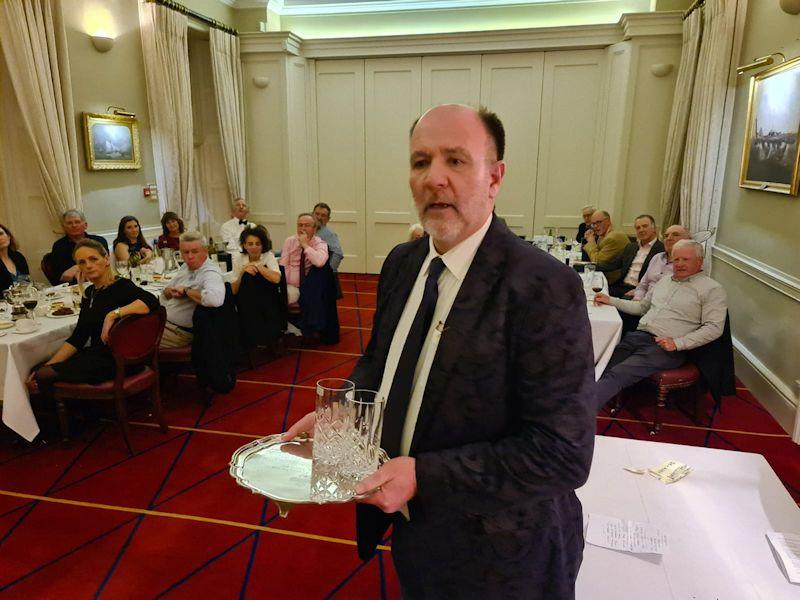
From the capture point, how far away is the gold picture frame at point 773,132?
388cm

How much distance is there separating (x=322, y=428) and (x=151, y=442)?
2850 millimetres

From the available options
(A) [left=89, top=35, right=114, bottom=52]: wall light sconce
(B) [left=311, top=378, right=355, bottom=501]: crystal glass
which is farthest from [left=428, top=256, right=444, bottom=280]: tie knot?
(A) [left=89, top=35, right=114, bottom=52]: wall light sconce

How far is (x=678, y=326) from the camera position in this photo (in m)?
3.70

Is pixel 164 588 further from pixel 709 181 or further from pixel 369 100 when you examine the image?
pixel 369 100

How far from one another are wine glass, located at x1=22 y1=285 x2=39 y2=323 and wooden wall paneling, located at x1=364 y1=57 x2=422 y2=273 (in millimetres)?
5342

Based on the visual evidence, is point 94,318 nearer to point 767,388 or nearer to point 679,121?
point 767,388

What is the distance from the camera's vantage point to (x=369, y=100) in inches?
318

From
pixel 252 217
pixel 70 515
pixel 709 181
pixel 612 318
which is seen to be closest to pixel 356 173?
pixel 252 217

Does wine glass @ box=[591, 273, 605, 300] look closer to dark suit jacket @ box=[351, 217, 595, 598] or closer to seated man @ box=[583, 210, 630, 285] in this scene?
seated man @ box=[583, 210, 630, 285]

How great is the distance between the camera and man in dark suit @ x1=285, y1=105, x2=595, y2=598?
98 centimetres

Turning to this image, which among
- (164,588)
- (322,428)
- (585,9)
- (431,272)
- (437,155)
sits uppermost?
(585,9)

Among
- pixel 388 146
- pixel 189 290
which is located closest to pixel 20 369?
pixel 189 290

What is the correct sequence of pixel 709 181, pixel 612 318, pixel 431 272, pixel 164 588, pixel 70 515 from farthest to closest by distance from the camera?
pixel 709 181, pixel 612 318, pixel 70 515, pixel 164 588, pixel 431 272

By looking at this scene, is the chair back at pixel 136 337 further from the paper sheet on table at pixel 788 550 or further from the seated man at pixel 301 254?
the paper sheet on table at pixel 788 550
